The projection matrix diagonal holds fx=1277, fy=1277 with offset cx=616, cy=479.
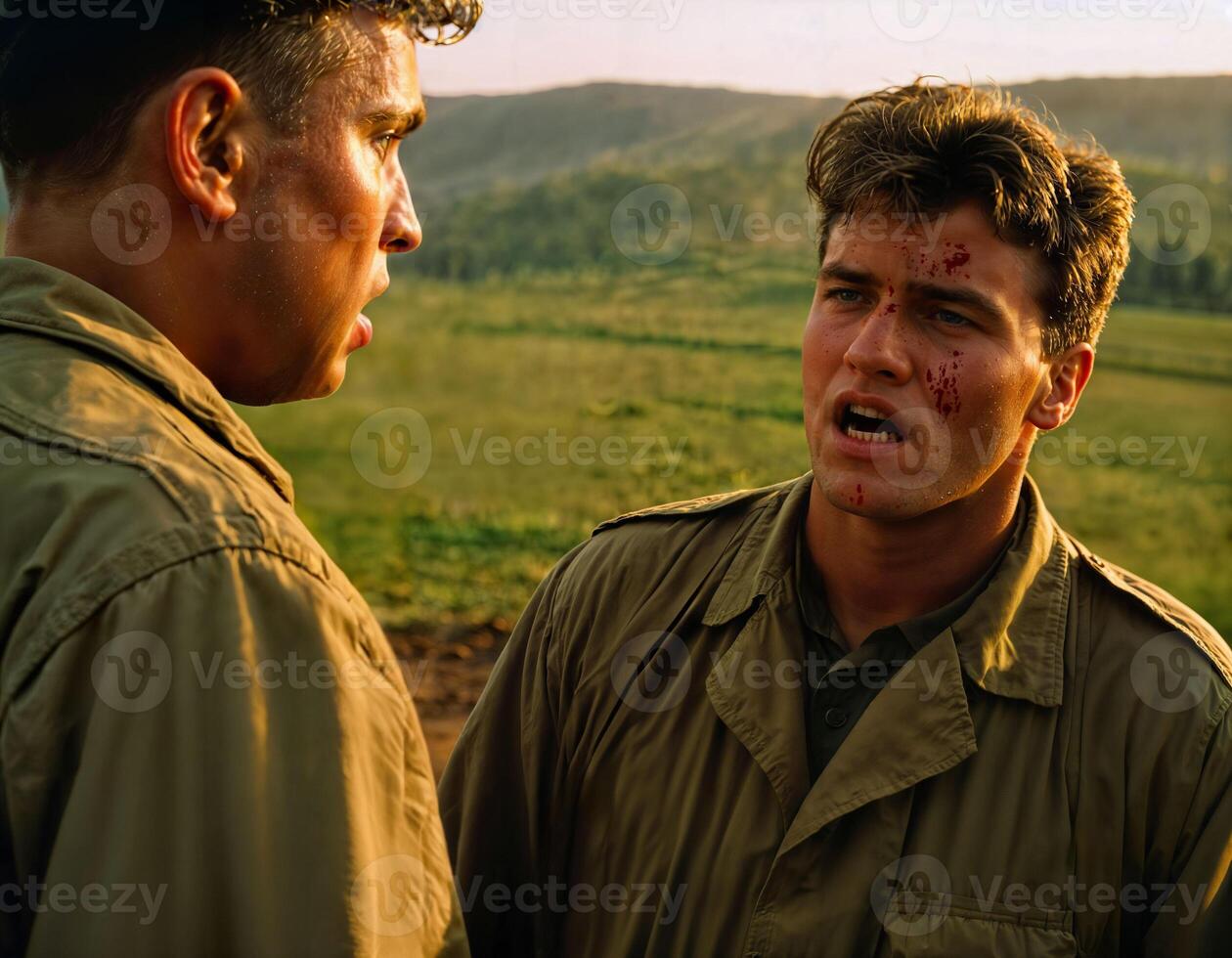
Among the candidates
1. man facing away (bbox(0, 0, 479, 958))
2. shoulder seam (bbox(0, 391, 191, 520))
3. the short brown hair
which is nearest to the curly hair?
man facing away (bbox(0, 0, 479, 958))

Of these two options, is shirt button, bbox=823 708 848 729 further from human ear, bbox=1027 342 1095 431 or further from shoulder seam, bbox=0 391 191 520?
shoulder seam, bbox=0 391 191 520

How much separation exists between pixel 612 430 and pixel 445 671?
17.9 feet

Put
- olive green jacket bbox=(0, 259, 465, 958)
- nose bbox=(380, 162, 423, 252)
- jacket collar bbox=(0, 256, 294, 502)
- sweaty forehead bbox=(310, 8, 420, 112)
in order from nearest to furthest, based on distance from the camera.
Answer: olive green jacket bbox=(0, 259, 465, 958) < jacket collar bbox=(0, 256, 294, 502) < sweaty forehead bbox=(310, 8, 420, 112) < nose bbox=(380, 162, 423, 252)

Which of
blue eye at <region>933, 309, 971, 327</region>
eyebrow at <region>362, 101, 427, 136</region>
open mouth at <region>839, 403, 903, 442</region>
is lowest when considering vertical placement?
open mouth at <region>839, 403, 903, 442</region>

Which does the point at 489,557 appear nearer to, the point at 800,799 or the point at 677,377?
the point at 677,377

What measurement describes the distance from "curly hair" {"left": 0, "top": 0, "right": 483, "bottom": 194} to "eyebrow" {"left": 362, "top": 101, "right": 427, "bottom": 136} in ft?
0.47

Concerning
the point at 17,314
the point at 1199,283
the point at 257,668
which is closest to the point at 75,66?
the point at 17,314

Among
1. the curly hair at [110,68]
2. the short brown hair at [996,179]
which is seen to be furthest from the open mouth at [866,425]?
the curly hair at [110,68]

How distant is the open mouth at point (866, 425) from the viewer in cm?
270

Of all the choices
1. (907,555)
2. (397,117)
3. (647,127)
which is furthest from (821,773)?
(647,127)

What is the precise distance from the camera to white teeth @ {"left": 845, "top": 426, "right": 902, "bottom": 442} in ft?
8.84

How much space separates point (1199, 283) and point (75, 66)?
48.3ft

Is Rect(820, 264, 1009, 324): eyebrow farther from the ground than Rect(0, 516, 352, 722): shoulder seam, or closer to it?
farther from the ground

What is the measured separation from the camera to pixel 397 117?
2053mm
